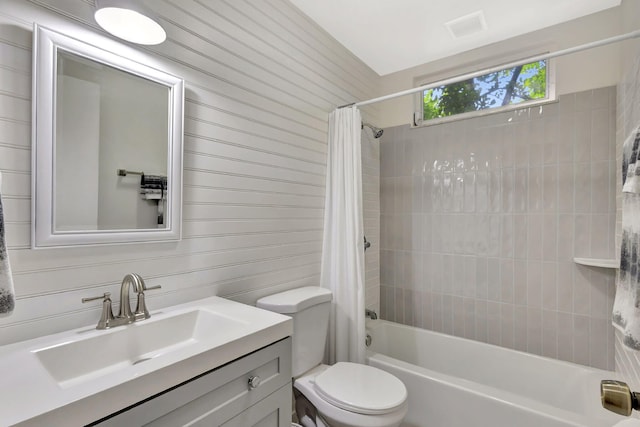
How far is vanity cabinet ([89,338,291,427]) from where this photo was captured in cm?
78

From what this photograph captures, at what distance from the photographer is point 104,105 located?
3.67ft

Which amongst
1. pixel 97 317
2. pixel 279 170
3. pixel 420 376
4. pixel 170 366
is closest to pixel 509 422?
pixel 420 376

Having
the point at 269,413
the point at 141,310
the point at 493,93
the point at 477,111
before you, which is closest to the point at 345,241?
the point at 269,413

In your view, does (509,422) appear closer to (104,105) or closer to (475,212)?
(475,212)

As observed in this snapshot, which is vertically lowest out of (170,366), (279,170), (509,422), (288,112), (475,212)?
(509,422)

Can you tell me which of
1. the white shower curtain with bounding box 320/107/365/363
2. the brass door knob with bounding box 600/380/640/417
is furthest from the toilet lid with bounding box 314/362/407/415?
the brass door knob with bounding box 600/380/640/417

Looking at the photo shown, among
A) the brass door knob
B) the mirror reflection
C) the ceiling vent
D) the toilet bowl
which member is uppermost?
the ceiling vent

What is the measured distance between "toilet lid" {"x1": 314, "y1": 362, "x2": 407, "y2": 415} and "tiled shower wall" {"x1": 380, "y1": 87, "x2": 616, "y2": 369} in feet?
3.72

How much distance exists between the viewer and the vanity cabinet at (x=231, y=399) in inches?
30.6

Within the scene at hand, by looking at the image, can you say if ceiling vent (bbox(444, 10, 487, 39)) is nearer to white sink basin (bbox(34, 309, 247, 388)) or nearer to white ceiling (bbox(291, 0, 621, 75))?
white ceiling (bbox(291, 0, 621, 75))

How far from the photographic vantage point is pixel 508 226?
87.2 inches

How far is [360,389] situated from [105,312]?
1157 millimetres

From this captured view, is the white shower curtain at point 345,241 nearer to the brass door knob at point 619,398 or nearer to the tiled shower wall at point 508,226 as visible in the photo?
the tiled shower wall at point 508,226

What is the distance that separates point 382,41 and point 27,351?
101 inches
